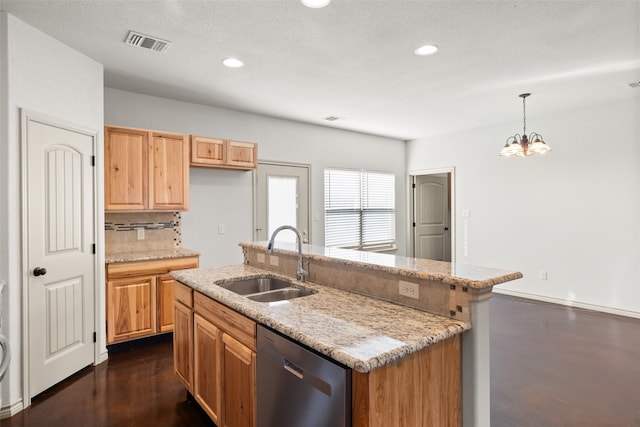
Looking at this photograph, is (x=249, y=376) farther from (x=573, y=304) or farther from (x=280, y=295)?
(x=573, y=304)

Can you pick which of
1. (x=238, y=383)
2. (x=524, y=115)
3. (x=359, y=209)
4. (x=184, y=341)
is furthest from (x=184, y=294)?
(x=524, y=115)

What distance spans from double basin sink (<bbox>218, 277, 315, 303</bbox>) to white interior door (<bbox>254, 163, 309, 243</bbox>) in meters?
2.44

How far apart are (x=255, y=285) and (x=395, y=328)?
1.40 m

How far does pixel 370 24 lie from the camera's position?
2611 mm

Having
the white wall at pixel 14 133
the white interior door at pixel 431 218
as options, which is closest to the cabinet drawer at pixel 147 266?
the white wall at pixel 14 133

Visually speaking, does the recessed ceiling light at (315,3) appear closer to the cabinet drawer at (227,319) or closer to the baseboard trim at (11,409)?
the cabinet drawer at (227,319)

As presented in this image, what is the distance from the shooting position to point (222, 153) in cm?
440

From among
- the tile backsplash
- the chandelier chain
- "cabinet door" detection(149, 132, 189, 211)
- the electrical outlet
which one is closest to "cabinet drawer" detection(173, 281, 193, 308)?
the electrical outlet

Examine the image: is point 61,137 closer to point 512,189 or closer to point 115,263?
point 115,263

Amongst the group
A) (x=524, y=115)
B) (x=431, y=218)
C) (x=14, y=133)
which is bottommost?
(x=431, y=218)

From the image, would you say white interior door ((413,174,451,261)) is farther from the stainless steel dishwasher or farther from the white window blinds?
the stainless steel dishwasher

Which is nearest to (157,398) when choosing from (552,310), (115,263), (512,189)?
(115,263)

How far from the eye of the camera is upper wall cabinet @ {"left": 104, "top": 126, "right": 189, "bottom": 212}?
352 cm

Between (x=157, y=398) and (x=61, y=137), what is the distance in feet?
6.97
